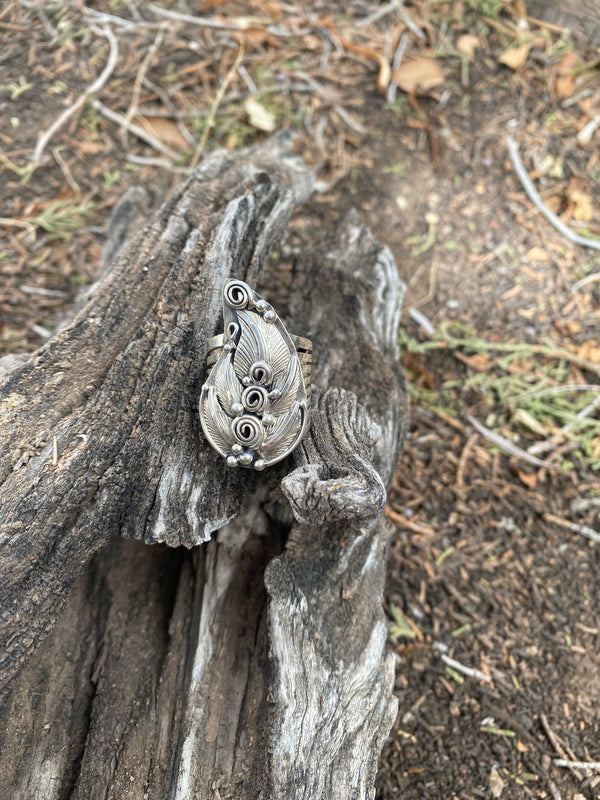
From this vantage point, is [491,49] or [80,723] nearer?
[80,723]

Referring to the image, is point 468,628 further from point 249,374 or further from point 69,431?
point 69,431

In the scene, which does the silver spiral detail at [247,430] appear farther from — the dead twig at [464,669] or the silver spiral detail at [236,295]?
the dead twig at [464,669]

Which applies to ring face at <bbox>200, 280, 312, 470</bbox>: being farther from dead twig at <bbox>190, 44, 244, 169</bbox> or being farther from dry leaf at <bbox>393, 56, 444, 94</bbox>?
dry leaf at <bbox>393, 56, 444, 94</bbox>

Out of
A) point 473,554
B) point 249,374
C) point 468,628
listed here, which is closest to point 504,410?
point 473,554

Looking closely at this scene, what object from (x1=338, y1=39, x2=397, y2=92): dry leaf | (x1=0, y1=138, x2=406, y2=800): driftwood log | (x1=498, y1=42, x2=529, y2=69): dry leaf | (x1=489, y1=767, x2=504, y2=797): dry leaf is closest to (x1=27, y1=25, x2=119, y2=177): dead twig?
(x1=338, y1=39, x2=397, y2=92): dry leaf

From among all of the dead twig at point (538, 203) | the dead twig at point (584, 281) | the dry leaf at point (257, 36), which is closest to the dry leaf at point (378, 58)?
the dry leaf at point (257, 36)
